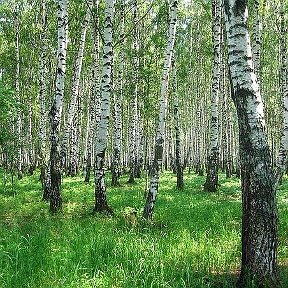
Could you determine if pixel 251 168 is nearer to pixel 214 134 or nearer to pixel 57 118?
pixel 57 118

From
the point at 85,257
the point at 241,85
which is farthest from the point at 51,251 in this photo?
the point at 241,85

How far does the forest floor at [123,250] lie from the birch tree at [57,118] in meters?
0.57

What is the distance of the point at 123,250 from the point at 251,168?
2638 mm

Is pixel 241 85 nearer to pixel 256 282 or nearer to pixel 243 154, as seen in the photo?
pixel 243 154

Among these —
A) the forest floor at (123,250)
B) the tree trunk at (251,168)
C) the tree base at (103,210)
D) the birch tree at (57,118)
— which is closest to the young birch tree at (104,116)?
the tree base at (103,210)

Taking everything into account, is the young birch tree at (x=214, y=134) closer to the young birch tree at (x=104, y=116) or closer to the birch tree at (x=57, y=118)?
the young birch tree at (x=104, y=116)

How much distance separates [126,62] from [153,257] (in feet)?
103

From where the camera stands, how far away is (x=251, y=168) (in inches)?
208

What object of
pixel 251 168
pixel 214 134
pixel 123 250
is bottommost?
pixel 123 250

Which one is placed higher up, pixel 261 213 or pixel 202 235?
pixel 261 213

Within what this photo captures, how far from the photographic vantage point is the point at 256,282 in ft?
16.8

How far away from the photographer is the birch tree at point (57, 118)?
38.8 ft

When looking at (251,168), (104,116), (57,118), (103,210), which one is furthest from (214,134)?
(251,168)

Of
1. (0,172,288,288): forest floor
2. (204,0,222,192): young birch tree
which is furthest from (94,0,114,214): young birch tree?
(204,0,222,192): young birch tree
